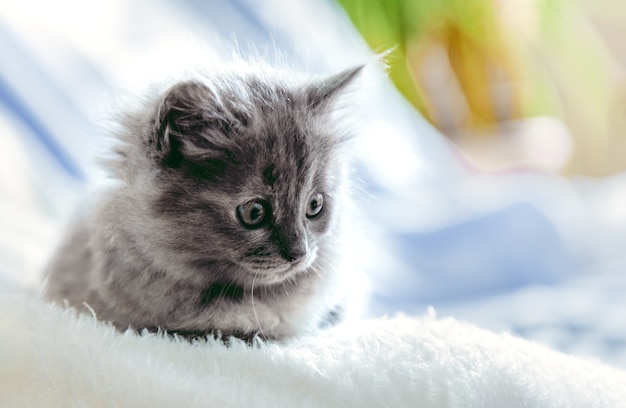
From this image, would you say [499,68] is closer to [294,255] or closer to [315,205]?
[315,205]

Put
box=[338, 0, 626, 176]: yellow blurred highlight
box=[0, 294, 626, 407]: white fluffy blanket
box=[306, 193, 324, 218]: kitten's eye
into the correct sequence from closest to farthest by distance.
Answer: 1. box=[0, 294, 626, 407]: white fluffy blanket
2. box=[306, 193, 324, 218]: kitten's eye
3. box=[338, 0, 626, 176]: yellow blurred highlight

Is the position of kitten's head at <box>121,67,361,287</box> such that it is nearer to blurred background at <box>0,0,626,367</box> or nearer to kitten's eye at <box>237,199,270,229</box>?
kitten's eye at <box>237,199,270,229</box>

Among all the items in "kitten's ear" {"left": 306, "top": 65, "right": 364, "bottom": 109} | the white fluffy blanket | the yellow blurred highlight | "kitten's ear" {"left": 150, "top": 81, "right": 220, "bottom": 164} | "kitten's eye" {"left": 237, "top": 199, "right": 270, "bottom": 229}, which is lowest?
the white fluffy blanket

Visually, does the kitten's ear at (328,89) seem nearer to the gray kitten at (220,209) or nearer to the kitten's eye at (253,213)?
the gray kitten at (220,209)

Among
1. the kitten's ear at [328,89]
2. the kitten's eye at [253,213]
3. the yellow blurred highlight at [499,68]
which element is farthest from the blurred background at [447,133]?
the kitten's eye at [253,213]

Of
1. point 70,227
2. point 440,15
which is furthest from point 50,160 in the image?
point 440,15

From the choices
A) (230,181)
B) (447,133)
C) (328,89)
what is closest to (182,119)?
(230,181)

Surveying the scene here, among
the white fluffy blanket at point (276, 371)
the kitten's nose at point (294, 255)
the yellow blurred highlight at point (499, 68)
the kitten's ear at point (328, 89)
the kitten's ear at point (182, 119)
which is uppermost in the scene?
the yellow blurred highlight at point (499, 68)

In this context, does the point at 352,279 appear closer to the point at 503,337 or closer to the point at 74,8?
the point at 503,337

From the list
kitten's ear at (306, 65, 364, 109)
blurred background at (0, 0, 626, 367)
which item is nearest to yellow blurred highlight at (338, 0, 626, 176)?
blurred background at (0, 0, 626, 367)
